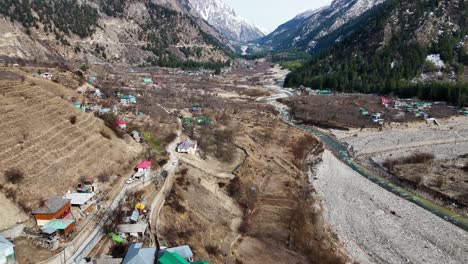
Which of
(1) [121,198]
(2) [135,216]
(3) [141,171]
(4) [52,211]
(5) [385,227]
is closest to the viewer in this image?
(4) [52,211]

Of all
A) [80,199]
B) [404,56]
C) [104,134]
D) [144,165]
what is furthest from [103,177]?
[404,56]

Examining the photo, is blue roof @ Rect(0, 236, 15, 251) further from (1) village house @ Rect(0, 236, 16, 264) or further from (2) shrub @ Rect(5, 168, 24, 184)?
(2) shrub @ Rect(5, 168, 24, 184)

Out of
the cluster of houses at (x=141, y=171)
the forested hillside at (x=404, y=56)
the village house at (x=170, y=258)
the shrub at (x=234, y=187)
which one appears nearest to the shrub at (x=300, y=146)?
the shrub at (x=234, y=187)

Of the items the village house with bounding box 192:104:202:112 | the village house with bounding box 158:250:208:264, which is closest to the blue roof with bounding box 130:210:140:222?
the village house with bounding box 158:250:208:264

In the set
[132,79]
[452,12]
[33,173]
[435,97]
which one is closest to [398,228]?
[33,173]

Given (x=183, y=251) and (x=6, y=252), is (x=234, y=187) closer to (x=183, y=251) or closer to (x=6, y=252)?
(x=183, y=251)

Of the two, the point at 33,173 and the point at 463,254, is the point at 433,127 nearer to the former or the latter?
the point at 463,254

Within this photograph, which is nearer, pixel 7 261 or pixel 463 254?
pixel 7 261
